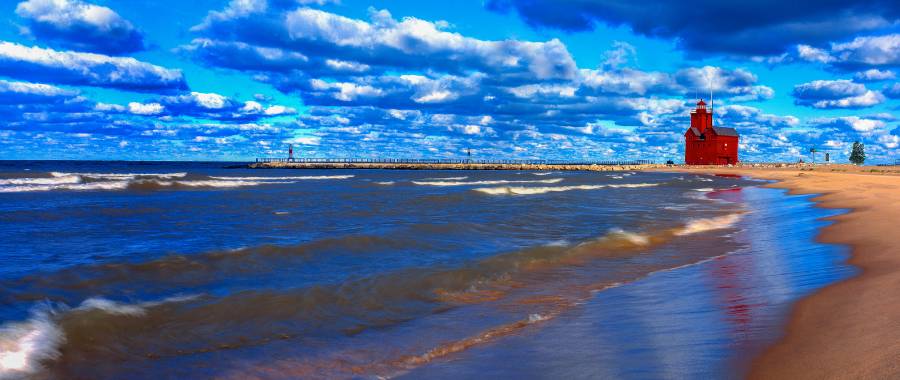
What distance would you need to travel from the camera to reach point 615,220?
704 inches

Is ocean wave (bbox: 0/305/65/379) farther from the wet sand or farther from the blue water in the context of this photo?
the wet sand

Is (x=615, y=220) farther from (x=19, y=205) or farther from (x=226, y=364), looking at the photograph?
(x=19, y=205)

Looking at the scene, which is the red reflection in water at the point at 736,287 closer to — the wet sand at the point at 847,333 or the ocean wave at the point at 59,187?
the wet sand at the point at 847,333

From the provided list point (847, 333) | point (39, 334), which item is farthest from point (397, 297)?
point (847, 333)

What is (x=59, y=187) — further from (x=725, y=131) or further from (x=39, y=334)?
(x=725, y=131)

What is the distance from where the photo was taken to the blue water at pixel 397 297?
5000mm

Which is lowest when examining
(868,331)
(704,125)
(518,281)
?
(518,281)

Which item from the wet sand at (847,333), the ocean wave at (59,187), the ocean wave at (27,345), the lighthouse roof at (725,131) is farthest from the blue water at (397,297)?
the lighthouse roof at (725,131)

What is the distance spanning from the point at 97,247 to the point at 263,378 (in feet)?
29.5

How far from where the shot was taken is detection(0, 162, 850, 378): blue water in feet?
16.4

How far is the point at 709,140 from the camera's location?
99.6 meters

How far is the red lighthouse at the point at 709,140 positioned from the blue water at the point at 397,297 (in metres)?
91.4

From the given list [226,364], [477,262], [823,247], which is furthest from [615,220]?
[226,364]

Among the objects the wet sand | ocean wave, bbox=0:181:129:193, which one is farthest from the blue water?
ocean wave, bbox=0:181:129:193
